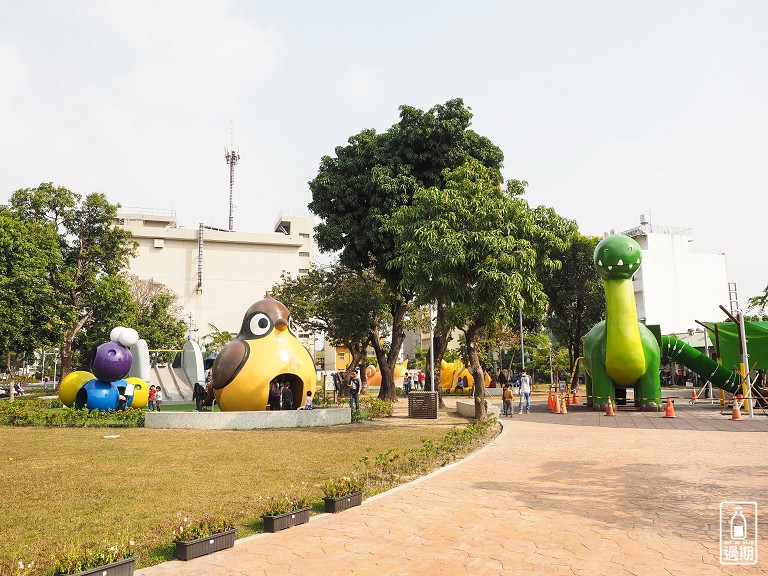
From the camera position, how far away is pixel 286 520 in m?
7.61

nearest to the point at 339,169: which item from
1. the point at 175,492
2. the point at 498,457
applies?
the point at 498,457

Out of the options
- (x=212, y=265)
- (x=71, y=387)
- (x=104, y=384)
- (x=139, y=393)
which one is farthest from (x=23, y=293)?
(x=212, y=265)

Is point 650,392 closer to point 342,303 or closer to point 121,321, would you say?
point 342,303

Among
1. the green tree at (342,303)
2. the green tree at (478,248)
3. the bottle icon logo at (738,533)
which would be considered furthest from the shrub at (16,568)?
the green tree at (342,303)

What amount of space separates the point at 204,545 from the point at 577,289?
36.7m

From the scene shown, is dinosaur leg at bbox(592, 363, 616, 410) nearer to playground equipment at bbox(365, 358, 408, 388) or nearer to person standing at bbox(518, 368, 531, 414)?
person standing at bbox(518, 368, 531, 414)

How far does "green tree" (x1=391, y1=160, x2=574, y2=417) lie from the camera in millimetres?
18062

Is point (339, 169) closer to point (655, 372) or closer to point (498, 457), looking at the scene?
point (655, 372)

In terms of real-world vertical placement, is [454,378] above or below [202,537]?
above

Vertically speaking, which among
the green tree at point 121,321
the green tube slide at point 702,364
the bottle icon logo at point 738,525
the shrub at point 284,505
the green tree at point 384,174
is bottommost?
the bottle icon logo at point 738,525

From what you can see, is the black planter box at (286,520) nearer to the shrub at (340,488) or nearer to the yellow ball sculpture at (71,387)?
the shrub at (340,488)

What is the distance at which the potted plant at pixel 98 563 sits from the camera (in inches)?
217

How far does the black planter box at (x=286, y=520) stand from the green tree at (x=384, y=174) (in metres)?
18.3

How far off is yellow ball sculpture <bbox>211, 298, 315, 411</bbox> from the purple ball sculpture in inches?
234
